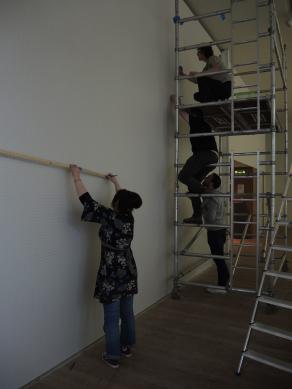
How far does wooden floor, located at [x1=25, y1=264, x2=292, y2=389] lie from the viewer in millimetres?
2029

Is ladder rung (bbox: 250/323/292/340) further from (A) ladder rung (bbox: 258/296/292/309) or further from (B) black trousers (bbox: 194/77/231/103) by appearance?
(B) black trousers (bbox: 194/77/231/103)

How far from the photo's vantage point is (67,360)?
225 cm

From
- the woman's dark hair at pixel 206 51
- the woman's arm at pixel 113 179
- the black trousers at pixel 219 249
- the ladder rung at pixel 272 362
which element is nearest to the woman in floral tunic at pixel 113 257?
the woman's arm at pixel 113 179

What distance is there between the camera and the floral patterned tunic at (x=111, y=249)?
2170mm

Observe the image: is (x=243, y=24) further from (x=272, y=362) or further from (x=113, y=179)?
(x=272, y=362)

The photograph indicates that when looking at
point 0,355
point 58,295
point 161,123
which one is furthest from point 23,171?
point 161,123

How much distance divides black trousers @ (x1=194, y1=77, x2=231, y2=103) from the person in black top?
Answer: 0.18 m

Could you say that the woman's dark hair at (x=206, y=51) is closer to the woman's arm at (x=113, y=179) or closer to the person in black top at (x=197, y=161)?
the person in black top at (x=197, y=161)

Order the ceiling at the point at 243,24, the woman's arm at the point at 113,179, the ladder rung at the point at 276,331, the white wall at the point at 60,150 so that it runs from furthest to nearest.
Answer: the ceiling at the point at 243,24 → the woman's arm at the point at 113,179 → the ladder rung at the point at 276,331 → the white wall at the point at 60,150

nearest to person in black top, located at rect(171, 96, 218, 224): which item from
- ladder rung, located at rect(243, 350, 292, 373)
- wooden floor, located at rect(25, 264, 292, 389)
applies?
wooden floor, located at rect(25, 264, 292, 389)

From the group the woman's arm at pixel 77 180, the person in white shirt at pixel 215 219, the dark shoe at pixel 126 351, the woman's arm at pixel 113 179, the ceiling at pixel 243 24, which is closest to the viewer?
the woman's arm at pixel 77 180

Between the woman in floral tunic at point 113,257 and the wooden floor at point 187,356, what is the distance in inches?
6.8

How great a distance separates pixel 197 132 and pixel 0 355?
271cm

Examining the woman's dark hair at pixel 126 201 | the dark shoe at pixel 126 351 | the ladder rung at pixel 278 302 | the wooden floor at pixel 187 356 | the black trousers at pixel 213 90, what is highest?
the black trousers at pixel 213 90
